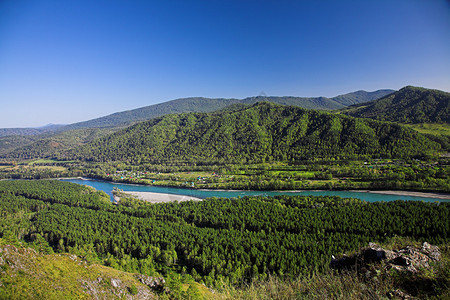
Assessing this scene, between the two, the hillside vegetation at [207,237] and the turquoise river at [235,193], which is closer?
the hillside vegetation at [207,237]

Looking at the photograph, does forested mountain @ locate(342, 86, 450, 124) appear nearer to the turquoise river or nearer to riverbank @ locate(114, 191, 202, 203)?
the turquoise river

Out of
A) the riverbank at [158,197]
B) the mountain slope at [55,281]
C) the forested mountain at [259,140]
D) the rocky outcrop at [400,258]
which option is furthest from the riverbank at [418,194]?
the mountain slope at [55,281]

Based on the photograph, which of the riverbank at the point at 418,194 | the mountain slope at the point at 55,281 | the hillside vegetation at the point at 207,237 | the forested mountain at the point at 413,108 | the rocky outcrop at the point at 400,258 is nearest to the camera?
the rocky outcrop at the point at 400,258

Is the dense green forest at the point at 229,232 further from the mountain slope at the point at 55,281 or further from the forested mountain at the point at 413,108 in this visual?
the forested mountain at the point at 413,108

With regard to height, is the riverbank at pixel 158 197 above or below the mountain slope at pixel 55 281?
below

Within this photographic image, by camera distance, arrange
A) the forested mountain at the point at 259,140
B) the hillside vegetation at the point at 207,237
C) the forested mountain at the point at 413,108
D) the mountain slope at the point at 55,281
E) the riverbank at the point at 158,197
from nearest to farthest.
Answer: the mountain slope at the point at 55,281 < the hillside vegetation at the point at 207,237 < the riverbank at the point at 158,197 < the forested mountain at the point at 259,140 < the forested mountain at the point at 413,108

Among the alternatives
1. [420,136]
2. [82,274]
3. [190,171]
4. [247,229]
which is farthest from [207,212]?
[420,136]

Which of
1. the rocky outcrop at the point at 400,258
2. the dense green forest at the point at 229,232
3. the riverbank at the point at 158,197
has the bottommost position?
the riverbank at the point at 158,197

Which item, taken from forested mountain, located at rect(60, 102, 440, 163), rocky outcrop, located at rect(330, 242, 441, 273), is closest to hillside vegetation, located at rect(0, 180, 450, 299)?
rocky outcrop, located at rect(330, 242, 441, 273)
